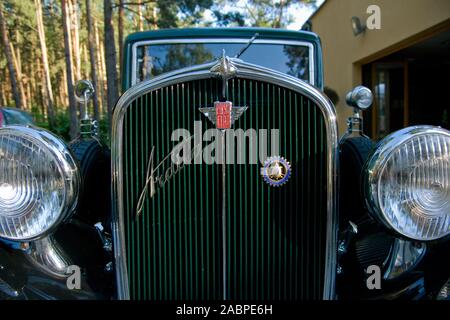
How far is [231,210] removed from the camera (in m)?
1.90

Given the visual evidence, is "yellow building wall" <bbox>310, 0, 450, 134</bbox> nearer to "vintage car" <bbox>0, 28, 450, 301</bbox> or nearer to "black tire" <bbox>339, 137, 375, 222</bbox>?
"black tire" <bbox>339, 137, 375, 222</bbox>

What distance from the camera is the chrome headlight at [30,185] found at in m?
1.68

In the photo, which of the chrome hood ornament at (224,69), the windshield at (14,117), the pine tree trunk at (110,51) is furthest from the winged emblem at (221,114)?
the pine tree trunk at (110,51)

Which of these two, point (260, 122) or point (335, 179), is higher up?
point (260, 122)

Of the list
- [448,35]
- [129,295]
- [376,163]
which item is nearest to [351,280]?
[376,163]

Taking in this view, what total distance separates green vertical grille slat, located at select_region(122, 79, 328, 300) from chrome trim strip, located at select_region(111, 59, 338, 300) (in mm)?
25

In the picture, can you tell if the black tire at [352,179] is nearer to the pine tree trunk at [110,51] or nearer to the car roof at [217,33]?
the car roof at [217,33]

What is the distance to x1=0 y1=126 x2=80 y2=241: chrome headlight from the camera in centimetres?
168

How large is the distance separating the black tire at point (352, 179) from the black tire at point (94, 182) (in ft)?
4.07

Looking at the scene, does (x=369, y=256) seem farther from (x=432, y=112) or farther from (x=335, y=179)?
(x=432, y=112)

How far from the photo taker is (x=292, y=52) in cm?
346

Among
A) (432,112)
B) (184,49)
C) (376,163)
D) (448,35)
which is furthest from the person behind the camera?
(432,112)

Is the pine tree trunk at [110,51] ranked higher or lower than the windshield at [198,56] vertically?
higher

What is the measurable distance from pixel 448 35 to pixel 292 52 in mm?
6415
